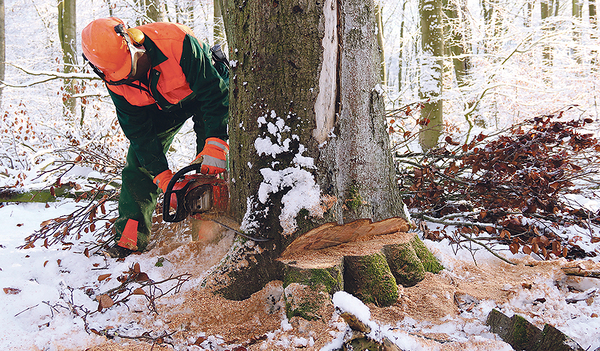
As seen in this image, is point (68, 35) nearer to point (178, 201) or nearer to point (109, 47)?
point (109, 47)

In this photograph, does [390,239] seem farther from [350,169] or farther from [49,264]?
[49,264]

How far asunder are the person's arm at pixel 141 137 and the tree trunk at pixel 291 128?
106 cm

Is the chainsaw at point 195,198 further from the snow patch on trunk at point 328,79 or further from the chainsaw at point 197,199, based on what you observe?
the snow patch on trunk at point 328,79

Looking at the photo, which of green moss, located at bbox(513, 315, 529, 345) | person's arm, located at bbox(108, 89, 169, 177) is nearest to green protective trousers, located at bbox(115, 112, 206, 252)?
person's arm, located at bbox(108, 89, 169, 177)

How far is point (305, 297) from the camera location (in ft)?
4.63

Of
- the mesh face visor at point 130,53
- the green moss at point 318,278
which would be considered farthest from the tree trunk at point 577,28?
the mesh face visor at point 130,53

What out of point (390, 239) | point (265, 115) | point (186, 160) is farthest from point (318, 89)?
point (186, 160)

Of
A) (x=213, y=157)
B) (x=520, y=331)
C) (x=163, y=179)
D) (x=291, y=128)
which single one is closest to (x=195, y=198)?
(x=213, y=157)

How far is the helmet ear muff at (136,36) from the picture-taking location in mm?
2217

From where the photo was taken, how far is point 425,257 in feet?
6.41

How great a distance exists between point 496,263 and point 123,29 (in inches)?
116

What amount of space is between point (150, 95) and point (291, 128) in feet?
4.76

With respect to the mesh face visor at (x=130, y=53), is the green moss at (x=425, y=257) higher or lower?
lower

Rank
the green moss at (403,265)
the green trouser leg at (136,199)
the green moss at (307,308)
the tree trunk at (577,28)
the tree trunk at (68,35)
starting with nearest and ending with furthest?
the green moss at (307,308)
the green moss at (403,265)
the green trouser leg at (136,199)
the tree trunk at (577,28)
the tree trunk at (68,35)
